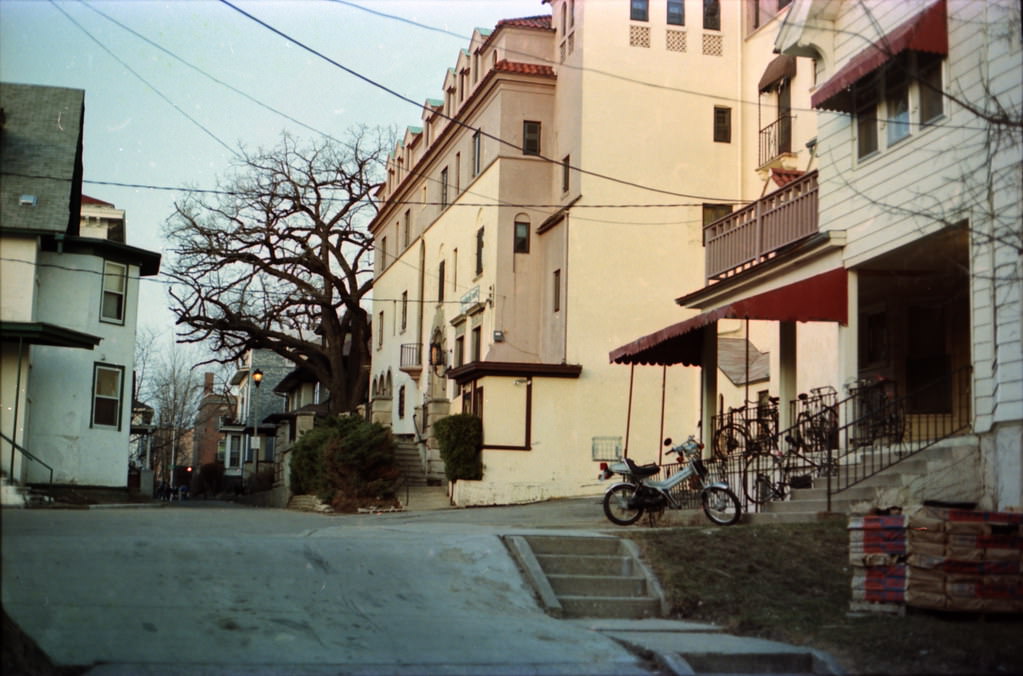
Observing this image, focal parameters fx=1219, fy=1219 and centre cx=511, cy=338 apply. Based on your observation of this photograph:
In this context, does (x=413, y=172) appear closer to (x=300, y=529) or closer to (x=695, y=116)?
(x=695, y=116)

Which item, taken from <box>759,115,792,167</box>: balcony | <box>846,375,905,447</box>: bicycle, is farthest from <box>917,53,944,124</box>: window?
<box>759,115,792,167</box>: balcony

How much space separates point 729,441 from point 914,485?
6.41 m

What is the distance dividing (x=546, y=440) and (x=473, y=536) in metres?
17.6

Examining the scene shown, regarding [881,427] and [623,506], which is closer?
[881,427]

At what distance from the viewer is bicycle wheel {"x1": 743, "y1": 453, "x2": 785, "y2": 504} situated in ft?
59.6

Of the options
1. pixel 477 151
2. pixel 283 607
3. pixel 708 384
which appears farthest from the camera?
pixel 477 151

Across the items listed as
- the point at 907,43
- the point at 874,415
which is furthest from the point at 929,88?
the point at 874,415

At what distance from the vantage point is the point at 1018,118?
11289mm

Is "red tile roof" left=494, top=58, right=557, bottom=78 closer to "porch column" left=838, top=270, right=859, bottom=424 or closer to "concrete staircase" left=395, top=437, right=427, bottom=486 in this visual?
"concrete staircase" left=395, top=437, right=427, bottom=486

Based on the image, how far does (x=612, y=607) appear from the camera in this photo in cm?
1188

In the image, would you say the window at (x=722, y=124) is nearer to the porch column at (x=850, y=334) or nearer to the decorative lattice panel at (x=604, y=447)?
the decorative lattice panel at (x=604, y=447)

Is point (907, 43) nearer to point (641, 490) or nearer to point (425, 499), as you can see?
point (641, 490)

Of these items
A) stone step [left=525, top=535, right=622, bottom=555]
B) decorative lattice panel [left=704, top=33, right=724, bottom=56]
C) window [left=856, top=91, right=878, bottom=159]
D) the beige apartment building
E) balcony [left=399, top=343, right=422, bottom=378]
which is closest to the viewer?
stone step [left=525, top=535, right=622, bottom=555]

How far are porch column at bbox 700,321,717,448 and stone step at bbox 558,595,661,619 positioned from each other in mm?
11701
